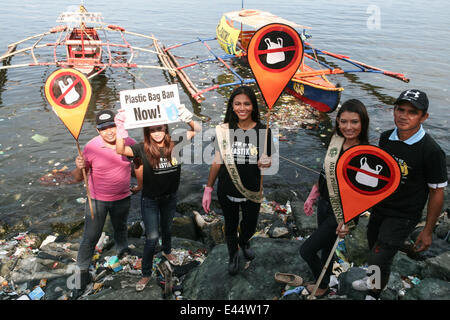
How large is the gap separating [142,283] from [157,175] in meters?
1.36

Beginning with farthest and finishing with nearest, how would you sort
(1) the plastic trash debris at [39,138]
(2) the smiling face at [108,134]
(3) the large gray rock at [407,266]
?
(1) the plastic trash debris at [39,138], (3) the large gray rock at [407,266], (2) the smiling face at [108,134]

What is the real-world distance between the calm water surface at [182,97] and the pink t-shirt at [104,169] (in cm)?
289

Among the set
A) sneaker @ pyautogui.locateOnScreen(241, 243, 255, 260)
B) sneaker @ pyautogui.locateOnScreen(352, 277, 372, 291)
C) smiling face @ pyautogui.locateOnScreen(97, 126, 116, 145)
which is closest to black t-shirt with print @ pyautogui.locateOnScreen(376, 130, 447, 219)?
sneaker @ pyautogui.locateOnScreen(352, 277, 372, 291)

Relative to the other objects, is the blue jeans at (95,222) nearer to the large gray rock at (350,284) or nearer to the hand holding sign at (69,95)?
the hand holding sign at (69,95)

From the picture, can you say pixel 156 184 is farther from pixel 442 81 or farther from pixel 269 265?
pixel 442 81

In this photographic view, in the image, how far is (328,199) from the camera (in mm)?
3094

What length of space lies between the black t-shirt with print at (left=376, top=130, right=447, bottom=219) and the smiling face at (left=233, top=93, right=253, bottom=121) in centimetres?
139

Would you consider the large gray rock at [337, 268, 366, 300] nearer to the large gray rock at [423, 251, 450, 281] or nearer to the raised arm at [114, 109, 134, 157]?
the large gray rock at [423, 251, 450, 281]

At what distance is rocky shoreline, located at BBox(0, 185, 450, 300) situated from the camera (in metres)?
3.61

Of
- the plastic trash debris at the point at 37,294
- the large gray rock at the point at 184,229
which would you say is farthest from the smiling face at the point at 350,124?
the plastic trash debris at the point at 37,294

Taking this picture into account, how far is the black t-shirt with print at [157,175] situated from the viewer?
136 inches

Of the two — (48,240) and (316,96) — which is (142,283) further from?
(316,96)

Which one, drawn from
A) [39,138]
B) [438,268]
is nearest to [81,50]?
[39,138]

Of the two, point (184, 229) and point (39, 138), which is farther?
point (39, 138)
